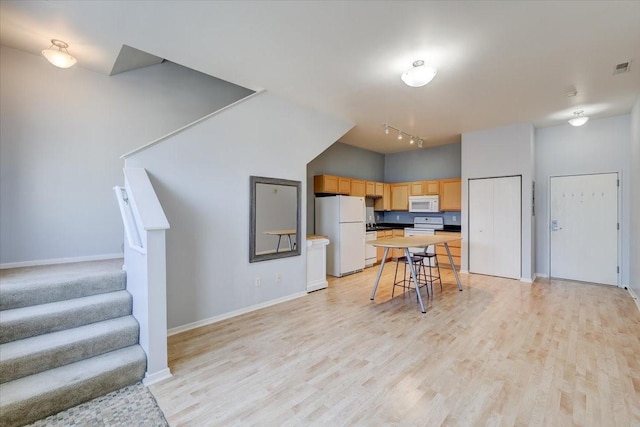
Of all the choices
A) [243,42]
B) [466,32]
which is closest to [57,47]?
[243,42]

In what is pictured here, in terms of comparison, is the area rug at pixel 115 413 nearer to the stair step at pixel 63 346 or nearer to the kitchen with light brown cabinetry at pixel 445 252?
the stair step at pixel 63 346

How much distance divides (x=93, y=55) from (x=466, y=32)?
3745 mm

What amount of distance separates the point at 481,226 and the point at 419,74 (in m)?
3.88

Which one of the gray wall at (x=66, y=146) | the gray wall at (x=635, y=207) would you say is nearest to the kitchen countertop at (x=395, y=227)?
the gray wall at (x=635, y=207)

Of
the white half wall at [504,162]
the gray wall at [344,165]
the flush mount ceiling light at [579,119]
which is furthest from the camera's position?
the gray wall at [344,165]

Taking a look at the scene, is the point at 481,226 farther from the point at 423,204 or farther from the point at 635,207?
the point at 635,207

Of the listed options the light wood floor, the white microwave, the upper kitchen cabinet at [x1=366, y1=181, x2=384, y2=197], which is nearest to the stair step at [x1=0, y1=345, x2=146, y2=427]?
the light wood floor

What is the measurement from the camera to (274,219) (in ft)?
13.3

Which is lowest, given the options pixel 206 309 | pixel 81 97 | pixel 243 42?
pixel 206 309

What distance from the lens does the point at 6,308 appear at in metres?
2.19

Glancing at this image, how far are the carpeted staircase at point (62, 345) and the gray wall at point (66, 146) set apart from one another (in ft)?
3.42

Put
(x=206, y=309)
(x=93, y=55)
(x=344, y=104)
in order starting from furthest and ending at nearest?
(x=344, y=104), (x=206, y=309), (x=93, y=55)

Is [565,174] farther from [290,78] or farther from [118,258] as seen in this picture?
[118,258]

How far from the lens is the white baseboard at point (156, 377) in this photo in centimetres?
216
